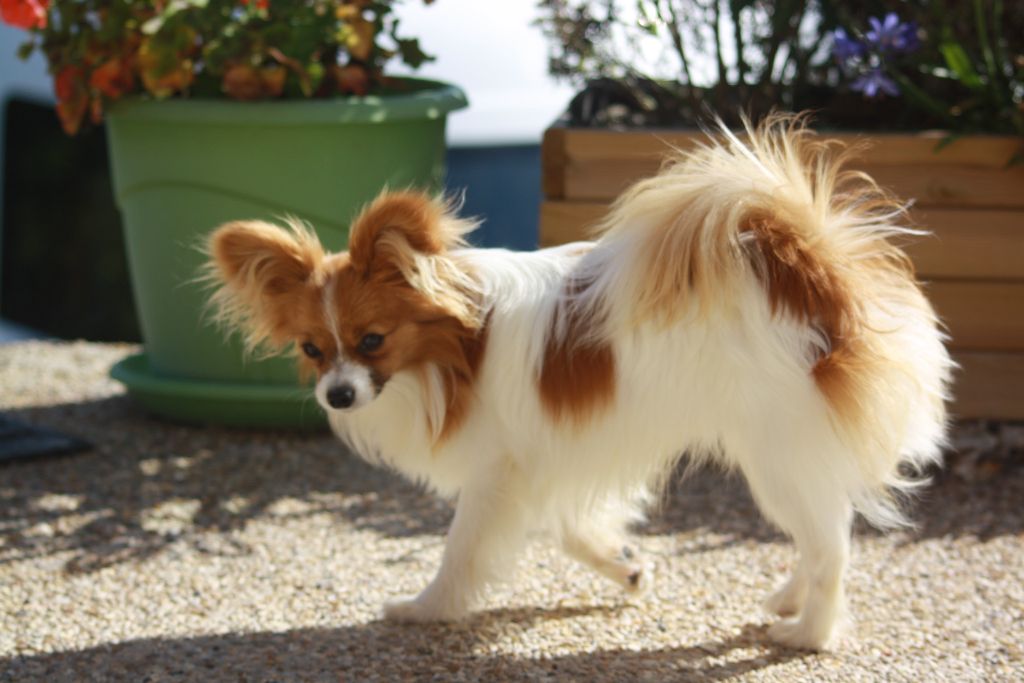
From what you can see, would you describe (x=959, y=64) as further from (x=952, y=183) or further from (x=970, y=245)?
(x=970, y=245)

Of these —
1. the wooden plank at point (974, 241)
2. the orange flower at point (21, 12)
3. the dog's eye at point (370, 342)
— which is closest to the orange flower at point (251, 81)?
the orange flower at point (21, 12)

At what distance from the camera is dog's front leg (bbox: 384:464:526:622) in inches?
115

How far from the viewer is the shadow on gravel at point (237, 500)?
3.57m

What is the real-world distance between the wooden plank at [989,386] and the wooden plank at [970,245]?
245 mm

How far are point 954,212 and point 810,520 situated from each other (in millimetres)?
1508

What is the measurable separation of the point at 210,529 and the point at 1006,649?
2.08 m

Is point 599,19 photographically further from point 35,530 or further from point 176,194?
point 35,530

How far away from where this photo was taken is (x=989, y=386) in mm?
3951

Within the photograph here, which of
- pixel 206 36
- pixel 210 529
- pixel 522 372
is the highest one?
pixel 206 36

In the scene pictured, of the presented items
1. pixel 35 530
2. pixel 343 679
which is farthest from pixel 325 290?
pixel 35 530

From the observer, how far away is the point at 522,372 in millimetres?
2811

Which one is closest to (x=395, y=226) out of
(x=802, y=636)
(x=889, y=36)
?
(x=802, y=636)

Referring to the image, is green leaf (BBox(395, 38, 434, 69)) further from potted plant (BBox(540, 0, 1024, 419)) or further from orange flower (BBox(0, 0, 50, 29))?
orange flower (BBox(0, 0, 50, 29))

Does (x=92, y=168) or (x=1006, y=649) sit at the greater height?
(x=92, y=168)
